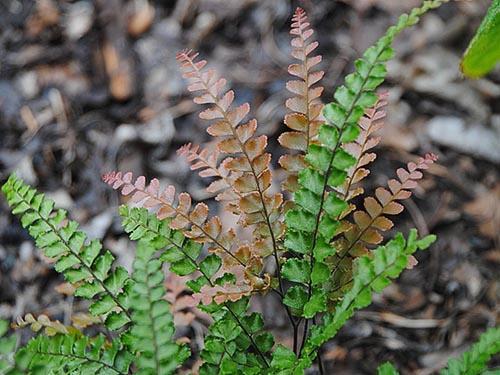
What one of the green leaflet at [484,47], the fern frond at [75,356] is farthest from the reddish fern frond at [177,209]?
the green leaflet at [484,47]

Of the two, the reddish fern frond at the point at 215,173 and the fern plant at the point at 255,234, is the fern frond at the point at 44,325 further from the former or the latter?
the reddish fern frond at the point at 215,173

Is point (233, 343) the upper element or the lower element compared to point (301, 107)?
lower

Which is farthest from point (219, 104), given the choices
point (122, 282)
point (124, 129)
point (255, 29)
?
point (255, 29)

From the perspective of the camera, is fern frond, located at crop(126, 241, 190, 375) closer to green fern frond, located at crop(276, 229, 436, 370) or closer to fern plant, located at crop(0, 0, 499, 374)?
fern plant, located at crop(0, 0, 499, 374)

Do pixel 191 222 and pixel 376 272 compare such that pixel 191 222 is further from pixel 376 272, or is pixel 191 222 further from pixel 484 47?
pixel 484 47

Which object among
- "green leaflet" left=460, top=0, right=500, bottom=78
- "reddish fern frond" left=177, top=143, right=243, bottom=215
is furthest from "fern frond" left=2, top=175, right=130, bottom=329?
"green leaflet" left=460, top=0, right=500, bottom=78

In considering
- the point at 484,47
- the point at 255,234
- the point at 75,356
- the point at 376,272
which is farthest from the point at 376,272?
the point at 484,47
